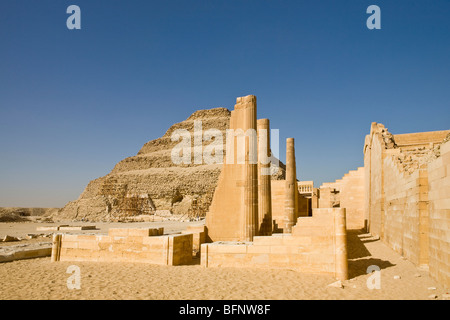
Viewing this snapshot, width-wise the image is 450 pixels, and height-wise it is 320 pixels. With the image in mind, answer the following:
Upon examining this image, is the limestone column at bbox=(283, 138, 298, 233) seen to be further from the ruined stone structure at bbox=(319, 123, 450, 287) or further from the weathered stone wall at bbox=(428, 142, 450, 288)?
the weathered stone wall at bbox=(428, 142, 450, 288)

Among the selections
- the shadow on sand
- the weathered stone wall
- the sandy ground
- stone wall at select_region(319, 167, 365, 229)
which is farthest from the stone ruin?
stone wall at select_region(319, 167, 365, 229)

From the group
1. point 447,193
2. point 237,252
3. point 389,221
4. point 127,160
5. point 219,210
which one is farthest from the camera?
point 127,160

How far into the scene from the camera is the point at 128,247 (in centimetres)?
895

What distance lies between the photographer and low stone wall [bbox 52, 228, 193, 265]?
8.55 metres

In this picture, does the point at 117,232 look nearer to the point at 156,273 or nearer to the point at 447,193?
the point at 156,273

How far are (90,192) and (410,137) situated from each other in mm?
74239

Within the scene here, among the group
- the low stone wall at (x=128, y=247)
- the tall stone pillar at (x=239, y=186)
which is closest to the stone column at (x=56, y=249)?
the low stone wall at (x=128, y=247)

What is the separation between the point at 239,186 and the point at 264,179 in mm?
2361

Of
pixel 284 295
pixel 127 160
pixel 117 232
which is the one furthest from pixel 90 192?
pixel 284 295

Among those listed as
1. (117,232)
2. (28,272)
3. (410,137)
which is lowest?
(28,272)

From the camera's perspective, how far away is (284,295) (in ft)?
18.8

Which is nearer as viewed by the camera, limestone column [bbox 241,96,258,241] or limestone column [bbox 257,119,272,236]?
limestone column [bbox 241,96,258,241]

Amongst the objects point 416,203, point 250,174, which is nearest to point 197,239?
point 250,174

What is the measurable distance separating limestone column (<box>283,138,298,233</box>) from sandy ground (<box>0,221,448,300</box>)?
4.90 metres
